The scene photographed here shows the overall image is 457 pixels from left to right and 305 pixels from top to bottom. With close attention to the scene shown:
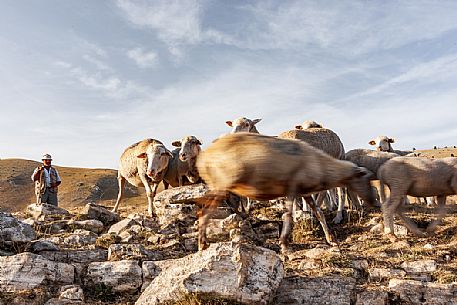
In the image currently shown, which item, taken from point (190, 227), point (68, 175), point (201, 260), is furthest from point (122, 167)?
point (68, 175)

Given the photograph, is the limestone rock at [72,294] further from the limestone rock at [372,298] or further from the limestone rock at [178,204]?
the limestone rock at [178,204]

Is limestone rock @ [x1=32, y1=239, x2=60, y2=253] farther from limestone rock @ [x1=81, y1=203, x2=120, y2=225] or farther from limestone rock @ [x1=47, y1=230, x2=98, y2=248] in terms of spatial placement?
limestone rock @ [x1=81, y1=203, x2=120, y2=225]

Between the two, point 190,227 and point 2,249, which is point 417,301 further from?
point 2,249

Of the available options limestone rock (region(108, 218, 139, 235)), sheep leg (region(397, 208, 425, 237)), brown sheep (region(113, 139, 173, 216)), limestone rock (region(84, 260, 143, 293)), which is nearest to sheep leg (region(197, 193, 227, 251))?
limestone rock (region(84, 260, 143, 293))

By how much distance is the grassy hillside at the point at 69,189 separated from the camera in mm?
48466

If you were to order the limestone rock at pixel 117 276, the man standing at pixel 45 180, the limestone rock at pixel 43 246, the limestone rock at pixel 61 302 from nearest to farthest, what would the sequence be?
the limestone rock at pixel 61 302, the limestone rock at pixel 117 276, the limestone rock at pixel 43 246, the man standing at pixel 45 180

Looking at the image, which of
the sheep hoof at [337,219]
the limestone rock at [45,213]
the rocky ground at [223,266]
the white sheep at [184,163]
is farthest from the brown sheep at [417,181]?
the limestone rock at [45,213]

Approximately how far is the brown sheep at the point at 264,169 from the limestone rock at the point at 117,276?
1.36 meters

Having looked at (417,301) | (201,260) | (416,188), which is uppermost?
(416,188)

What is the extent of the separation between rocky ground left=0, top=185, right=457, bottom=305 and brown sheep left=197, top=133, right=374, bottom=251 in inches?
34.3

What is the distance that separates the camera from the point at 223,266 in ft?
21.9

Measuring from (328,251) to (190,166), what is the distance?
8.44m

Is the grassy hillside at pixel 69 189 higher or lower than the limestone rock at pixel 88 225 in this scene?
higher

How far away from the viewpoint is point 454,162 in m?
12.2
